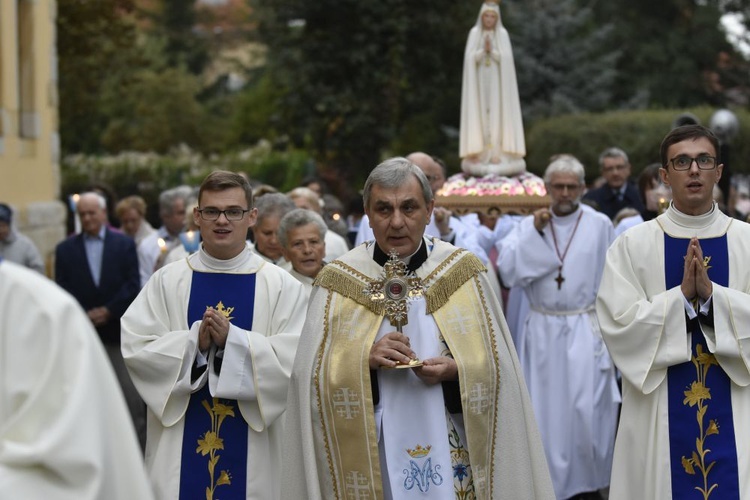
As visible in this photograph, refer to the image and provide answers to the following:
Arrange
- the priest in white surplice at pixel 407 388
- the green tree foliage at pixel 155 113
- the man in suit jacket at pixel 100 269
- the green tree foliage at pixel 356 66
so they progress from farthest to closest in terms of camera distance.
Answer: the green tree foliage at pixel 155 113, the green tree foliage at pixel 356 66, the man in suit jacket at pixel 100 269, the priest in white surplice at pixel 407 388

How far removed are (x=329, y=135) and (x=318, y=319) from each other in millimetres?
22921

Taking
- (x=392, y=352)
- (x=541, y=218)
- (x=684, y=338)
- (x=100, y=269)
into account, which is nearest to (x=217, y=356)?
(x=392, y=352)

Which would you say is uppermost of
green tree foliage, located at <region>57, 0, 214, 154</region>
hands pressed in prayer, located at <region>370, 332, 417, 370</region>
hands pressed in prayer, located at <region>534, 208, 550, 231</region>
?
green tree foliage, located at <region>57, 0, 214, 154</region>

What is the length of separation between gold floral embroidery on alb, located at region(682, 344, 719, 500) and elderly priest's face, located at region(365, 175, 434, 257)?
1.62 metres

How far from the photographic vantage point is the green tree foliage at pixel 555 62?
27.7 meters

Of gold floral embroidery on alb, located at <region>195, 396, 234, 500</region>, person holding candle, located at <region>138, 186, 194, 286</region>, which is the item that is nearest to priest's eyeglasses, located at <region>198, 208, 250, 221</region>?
gold floral embroidery on alb, located at <region>195, 396, 234, 500</region>

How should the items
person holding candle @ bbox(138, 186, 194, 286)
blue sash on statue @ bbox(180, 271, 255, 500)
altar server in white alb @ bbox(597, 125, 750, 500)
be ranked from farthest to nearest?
person holding candle @ bbox(138, 186, 194, 286) < blue sash on statue @ bbox(180, 271, 255, 500) < altar server in white alb @ bbox(597, 125, 750, 500)

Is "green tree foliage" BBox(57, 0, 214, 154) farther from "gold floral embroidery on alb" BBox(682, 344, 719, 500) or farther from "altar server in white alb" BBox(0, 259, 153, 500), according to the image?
"altar server in white alb" BBox(0, 259, 153, 500)

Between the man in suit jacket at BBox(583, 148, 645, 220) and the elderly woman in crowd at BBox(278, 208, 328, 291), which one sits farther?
the man in suit jacket at BBox(583, 148, 645, 220)

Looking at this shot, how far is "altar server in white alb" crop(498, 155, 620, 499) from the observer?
28.5ft

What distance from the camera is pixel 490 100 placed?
10492 millimetres

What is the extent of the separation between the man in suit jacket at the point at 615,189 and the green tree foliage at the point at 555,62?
53.3 feet

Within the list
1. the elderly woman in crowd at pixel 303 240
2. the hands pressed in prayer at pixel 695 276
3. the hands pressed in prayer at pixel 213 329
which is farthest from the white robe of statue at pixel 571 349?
the hands pressed in prayer at pixel 213 329

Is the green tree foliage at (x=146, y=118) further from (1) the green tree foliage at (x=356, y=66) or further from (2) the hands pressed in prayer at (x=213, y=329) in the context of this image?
(2) the hands pressed in prayer at (x=213, y=329)
